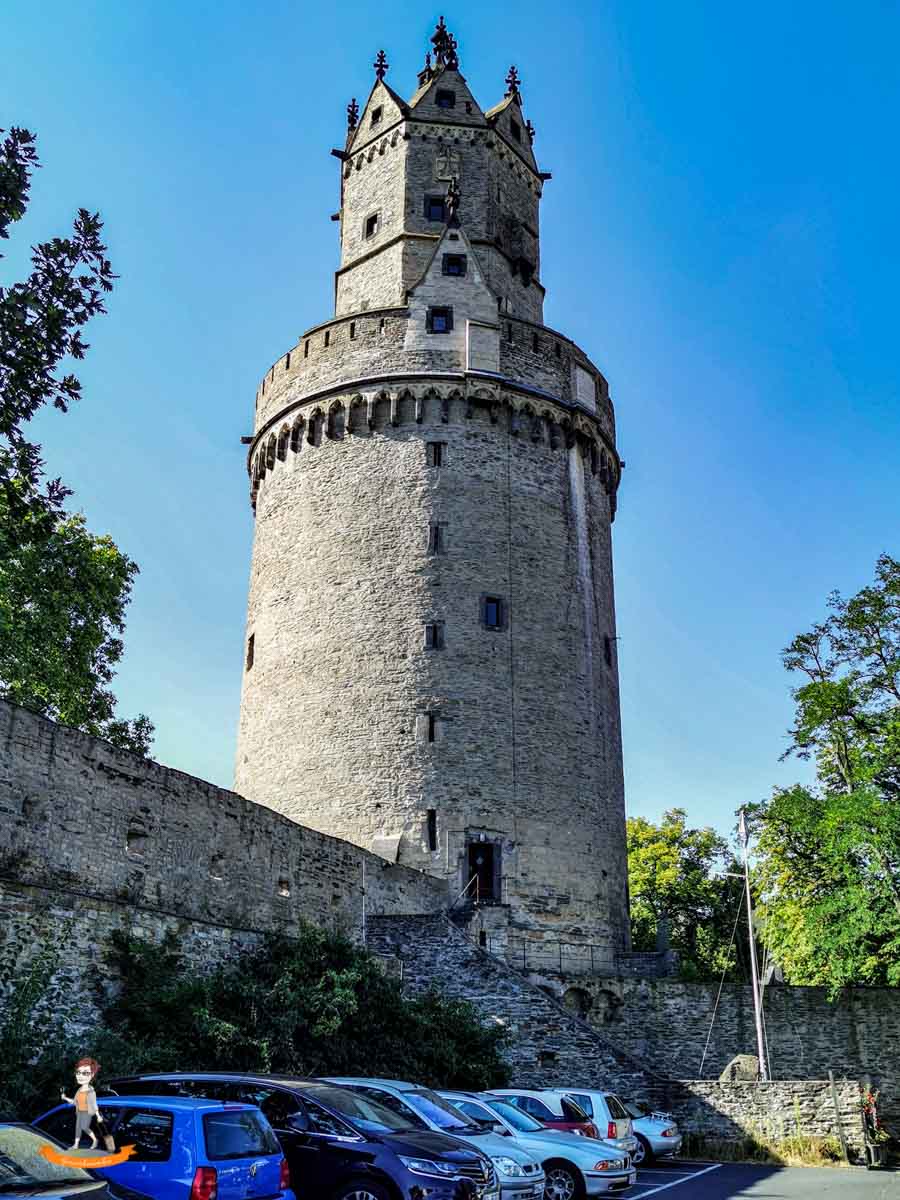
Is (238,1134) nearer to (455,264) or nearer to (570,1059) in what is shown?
(570,1059)

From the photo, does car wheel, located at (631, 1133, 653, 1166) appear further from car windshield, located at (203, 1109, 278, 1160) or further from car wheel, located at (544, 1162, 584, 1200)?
car windshield, located at (203, 1109, 278, 1160)

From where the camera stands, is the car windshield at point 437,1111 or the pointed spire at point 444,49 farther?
the pointed spire at point 444,49

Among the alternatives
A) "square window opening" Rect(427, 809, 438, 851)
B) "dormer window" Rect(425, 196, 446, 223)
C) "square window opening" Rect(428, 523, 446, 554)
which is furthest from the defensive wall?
"dormer window" Rect(425, 196, 446, 223)

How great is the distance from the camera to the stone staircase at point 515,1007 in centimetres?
1861

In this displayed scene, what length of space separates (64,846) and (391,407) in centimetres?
1581

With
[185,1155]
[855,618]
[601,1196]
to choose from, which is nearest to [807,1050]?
[855,618]

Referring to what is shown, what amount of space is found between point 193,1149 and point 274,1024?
8.24 metres

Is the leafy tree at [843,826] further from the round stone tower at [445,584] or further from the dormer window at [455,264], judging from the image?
the dormer window at [455,264]

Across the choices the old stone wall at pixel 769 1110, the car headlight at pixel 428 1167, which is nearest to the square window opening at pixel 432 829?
the old stone wall at pixel 769 1110

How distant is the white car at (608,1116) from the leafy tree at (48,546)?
29.7 feet

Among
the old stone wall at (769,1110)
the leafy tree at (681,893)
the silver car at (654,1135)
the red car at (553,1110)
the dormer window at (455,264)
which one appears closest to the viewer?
the red car at (553,1110)

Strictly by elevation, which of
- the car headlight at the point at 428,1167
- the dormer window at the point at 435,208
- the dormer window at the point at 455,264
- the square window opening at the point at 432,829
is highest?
the dormer window at the point at 435,208

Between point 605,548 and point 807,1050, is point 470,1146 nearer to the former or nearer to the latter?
point 807,1050

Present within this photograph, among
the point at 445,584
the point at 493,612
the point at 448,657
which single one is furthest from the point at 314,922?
the point at 493,612
